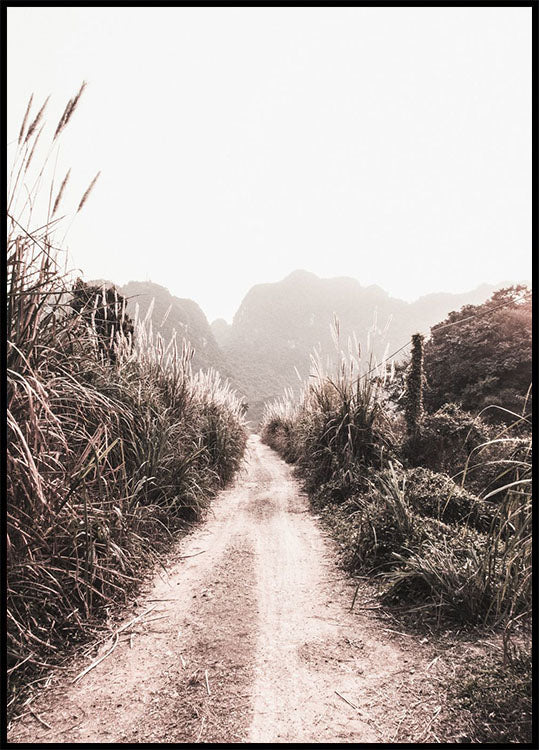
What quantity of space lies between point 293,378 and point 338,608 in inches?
4023

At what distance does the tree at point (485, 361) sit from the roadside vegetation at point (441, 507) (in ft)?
0.25

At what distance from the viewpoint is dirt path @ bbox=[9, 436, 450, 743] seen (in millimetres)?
1743

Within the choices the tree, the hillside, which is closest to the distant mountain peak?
the hillside

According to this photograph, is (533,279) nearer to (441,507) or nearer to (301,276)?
(441,507)

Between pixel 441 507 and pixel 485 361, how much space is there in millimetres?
8206

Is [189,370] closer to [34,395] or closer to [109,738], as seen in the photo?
[34,395]

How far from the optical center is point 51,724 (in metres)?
1.75

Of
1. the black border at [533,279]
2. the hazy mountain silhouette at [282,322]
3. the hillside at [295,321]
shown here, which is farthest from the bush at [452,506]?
→ the hillside at [295,321]

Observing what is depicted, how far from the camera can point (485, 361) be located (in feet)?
34.9

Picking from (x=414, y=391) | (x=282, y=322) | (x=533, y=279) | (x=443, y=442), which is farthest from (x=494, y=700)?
(x=282, y=322)

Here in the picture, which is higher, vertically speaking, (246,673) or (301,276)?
(301,276)

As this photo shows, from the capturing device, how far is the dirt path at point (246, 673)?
5.72 ft

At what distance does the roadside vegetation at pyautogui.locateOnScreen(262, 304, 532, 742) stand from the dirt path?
1.00 ft

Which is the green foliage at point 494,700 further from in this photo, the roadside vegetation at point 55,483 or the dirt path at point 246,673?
the roadside vegetation at point 55,483
